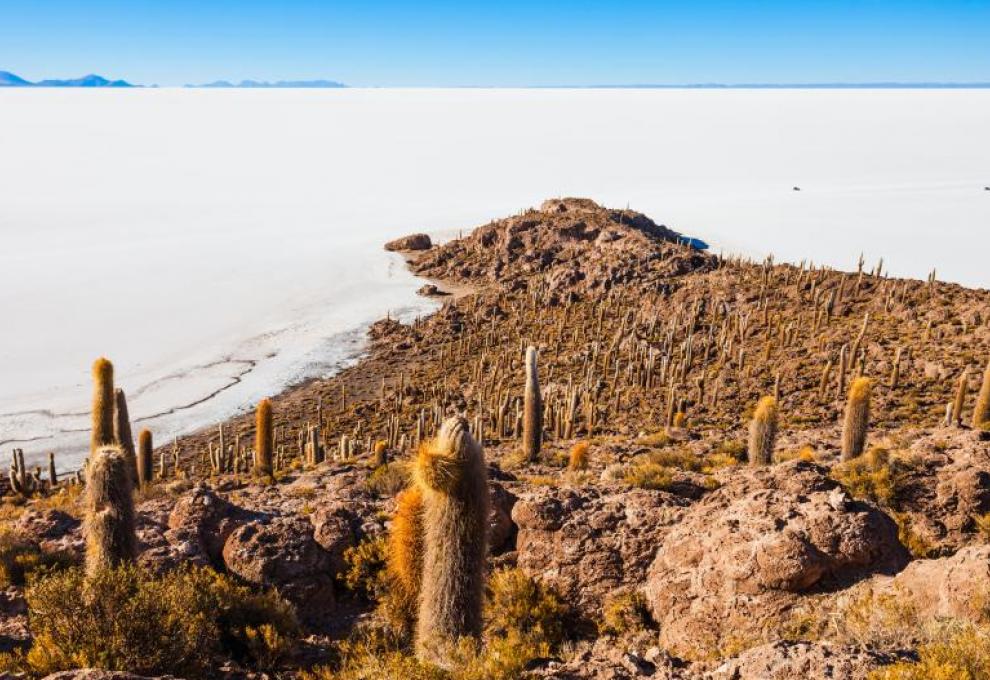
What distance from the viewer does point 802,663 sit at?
15.1 feet

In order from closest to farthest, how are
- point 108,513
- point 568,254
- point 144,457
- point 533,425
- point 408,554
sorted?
1. point 408,554
2. point 108,513
3. point 533,425
4. point 144,457
5. point 568,254

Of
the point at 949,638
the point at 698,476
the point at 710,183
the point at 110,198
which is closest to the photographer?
the point at 949,638

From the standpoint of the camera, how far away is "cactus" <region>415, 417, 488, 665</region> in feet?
21.2

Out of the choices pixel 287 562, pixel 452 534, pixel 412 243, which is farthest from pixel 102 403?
pixel 412 243

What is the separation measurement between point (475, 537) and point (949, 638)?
3.68 m

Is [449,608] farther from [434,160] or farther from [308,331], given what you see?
[434,160]

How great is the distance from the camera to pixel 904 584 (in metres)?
6.09

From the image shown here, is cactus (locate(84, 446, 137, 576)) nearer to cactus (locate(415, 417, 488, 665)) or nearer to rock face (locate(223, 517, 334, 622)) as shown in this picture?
rock face (locate(223, 517, 334, 622))

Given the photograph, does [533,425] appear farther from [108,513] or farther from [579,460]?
[108,513]

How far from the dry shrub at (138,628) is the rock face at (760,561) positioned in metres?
3.75

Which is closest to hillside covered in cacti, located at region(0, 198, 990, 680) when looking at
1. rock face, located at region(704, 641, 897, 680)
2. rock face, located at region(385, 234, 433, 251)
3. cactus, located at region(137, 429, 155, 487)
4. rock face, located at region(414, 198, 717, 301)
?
rock face, located at region(704, 641, 897, 680)

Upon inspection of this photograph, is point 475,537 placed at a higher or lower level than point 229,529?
higher

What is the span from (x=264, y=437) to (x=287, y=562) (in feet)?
25.7

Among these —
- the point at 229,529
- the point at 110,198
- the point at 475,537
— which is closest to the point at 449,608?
the point at 475,537
